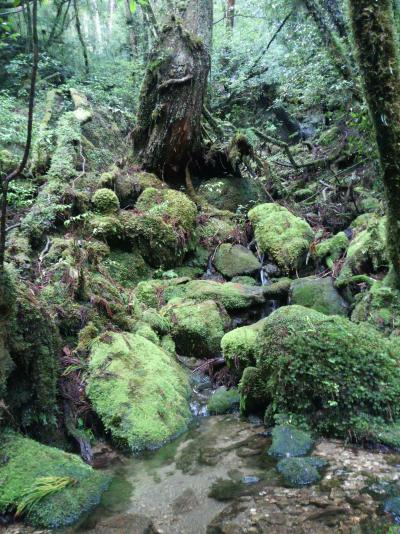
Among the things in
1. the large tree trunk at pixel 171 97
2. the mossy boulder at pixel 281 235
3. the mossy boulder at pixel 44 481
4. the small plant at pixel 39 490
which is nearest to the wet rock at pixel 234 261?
the mossy boulder at pixel 281 235

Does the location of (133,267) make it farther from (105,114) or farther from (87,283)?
(105,114)

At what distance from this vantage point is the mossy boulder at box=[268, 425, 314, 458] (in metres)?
4.21

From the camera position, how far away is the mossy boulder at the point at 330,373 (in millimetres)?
Result: 4488

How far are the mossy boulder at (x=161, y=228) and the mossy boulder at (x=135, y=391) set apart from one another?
3346mm

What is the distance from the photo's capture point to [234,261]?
377 inches

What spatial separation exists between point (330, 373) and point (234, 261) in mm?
5202

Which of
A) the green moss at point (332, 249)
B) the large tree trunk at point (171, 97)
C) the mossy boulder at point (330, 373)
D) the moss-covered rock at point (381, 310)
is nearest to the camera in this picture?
the mossy boulder at point (330, 373)

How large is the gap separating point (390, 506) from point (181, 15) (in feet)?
40.1

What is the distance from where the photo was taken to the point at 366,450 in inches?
164

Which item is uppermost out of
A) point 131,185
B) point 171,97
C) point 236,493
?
point 171,97

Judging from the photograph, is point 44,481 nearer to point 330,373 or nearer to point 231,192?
point 330,373

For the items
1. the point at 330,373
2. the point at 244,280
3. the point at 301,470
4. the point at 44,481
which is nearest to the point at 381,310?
the point at 330,373

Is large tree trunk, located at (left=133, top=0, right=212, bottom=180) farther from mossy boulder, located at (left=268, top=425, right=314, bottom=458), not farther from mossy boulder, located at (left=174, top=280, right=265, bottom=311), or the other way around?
mossy boulder, located at (left=268, top=425, right=314, bottom=458)

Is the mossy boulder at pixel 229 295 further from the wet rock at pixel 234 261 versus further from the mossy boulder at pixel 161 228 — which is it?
the mossy boulder at pixel 161 228
